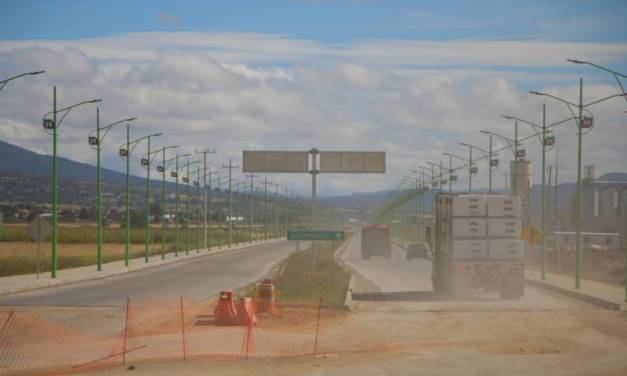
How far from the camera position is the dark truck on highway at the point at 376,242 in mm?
86625

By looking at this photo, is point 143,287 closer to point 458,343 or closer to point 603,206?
point 458,343

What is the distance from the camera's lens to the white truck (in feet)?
115

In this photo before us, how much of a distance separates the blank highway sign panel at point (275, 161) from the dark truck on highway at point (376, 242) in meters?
32.8

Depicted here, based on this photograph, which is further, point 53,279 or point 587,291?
point 53,279

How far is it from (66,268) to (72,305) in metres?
27.5

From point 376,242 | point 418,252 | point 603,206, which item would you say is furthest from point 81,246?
point 603,206

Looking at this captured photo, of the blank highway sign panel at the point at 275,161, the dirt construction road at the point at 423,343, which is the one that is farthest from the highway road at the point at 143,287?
the blank highway sign panel at the point at 275,161

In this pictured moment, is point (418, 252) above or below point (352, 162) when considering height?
below

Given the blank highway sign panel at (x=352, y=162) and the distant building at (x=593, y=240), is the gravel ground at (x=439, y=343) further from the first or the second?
the distant building at (x=593, y=240)

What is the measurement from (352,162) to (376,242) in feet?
105

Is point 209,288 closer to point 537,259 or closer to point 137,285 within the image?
point 137,285

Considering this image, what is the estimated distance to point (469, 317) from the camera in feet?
97.1

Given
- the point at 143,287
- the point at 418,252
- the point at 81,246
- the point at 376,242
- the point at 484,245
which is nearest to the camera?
the point at 484,245

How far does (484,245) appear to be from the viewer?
35.3 meters
